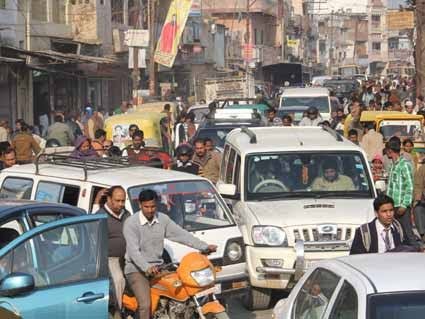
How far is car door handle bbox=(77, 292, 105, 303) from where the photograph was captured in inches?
294

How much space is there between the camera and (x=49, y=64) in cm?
3262

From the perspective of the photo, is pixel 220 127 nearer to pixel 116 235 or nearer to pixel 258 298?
pixel 258 298

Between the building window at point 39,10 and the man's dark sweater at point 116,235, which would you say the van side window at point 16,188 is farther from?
the building window at point 39,10

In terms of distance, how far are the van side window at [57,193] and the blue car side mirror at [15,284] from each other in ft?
12.6

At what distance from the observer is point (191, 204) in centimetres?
1076

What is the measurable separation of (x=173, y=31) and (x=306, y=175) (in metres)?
27.3

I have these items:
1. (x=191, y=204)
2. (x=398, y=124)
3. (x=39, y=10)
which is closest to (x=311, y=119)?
(x=398, y=124)

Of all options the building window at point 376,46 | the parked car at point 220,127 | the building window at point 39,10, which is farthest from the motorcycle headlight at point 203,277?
the building window at point 376,46

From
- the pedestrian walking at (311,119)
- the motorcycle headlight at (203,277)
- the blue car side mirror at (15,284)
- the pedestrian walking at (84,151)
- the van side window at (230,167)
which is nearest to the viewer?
the blue car side mirror at (15,284)

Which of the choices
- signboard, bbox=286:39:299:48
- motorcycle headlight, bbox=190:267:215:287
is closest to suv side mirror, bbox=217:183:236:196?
motorcycle headlight, bbox=190:267:215:287

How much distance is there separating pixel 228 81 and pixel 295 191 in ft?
109

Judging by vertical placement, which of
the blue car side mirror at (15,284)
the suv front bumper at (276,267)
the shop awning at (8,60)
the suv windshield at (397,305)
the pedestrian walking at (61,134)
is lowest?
the suv front bumper at (276,267)

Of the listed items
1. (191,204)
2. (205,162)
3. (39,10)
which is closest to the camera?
(191,204)

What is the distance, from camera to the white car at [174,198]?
1045cm
